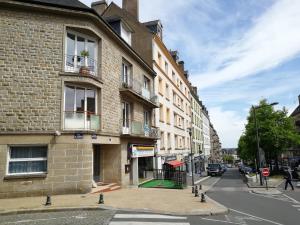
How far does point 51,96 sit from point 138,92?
7.96 meters

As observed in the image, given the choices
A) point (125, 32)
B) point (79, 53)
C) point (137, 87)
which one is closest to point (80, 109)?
point (79, 53)

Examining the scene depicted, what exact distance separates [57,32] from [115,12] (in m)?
12.5

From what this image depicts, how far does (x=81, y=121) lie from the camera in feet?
45.6

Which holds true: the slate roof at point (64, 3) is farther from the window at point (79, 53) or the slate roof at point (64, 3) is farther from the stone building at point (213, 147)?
the stone building at point (213, 147)

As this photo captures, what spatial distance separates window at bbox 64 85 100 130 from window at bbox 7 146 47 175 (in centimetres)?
168

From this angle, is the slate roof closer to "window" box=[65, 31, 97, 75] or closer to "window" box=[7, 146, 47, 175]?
"window" box=[65, 31, 97, 75]

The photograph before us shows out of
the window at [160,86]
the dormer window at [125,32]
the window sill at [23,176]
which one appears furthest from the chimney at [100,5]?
the window sill at [23,176]

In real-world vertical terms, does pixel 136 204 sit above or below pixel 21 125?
below

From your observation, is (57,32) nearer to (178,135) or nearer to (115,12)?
(115,12)

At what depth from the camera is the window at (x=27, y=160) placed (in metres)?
12.5

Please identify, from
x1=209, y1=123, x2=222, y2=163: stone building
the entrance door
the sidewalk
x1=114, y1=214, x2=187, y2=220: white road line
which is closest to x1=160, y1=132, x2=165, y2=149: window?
the entrance door

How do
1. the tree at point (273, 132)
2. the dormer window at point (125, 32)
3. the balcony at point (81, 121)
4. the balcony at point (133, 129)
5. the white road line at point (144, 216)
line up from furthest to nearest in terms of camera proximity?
the tree at point (273, 132), the dormer window at point (125, 32), the balcony at point (133, 129), the balcony at point (81, 121), the white road line at point (144, 216)

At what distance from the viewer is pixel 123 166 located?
1694 centimetres

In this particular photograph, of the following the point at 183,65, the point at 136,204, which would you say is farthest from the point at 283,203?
the point at 183,65
